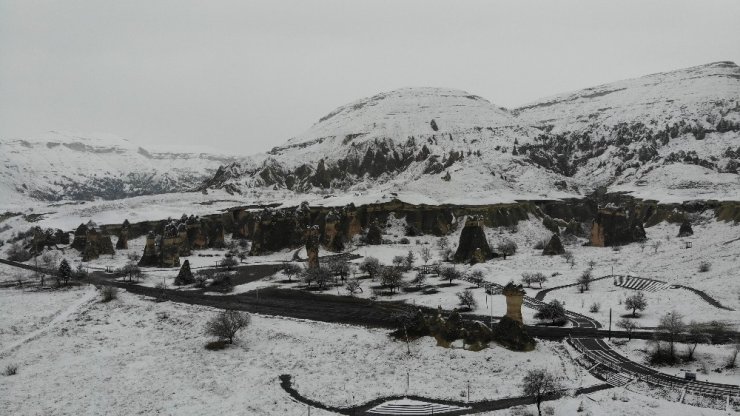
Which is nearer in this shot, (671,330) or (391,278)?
(671,330)

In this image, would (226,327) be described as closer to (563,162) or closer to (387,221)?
(387,221)

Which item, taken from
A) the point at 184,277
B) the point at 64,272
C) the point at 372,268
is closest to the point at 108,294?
the point at 184,277

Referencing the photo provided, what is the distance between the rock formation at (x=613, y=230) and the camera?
94438 millimetres

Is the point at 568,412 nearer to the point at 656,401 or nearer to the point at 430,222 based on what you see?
the point at 656,401

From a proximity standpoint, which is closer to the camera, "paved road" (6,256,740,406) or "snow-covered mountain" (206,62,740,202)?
"paved road" (6,256,740,406)

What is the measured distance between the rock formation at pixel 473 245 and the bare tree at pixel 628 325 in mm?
35924

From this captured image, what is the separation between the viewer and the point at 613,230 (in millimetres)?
94688

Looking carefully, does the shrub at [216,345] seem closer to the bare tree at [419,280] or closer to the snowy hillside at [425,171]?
the bare tree at [419,280]

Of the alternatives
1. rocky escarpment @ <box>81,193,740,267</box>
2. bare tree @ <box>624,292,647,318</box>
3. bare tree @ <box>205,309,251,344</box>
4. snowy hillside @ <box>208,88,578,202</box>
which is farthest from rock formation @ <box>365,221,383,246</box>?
bare tree @ <box>624,292,647,318</box>

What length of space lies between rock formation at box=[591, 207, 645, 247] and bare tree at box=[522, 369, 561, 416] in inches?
2743

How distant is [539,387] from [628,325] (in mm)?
18296

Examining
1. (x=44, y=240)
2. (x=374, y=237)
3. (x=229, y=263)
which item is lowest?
(x=229, y=263)

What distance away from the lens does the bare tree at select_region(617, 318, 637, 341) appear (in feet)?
141

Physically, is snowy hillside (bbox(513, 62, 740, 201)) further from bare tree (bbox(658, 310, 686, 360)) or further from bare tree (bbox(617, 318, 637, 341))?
bare tree (bbox(658, 310, 686, 360))
